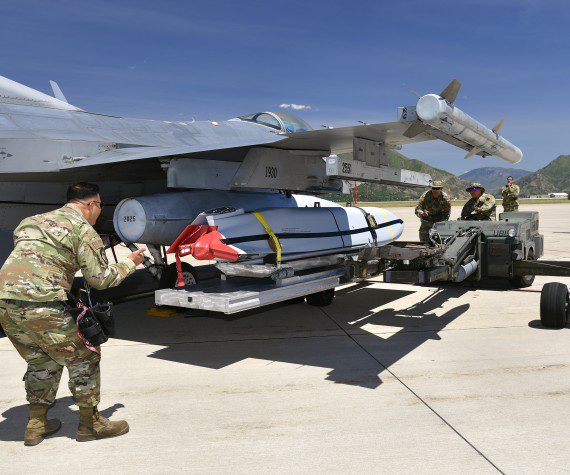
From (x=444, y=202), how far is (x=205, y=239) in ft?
23.3

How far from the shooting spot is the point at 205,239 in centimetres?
619

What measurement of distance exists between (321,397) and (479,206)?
6.39 m

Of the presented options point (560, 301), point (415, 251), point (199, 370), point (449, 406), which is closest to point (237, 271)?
point (199, 370)

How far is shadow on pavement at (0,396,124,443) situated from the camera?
13.5 feet

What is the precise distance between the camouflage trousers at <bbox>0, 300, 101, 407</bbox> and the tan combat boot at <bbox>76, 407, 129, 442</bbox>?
10 centimetres

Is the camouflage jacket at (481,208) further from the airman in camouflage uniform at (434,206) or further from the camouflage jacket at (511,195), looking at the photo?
the camouflage jacket at (511,195)

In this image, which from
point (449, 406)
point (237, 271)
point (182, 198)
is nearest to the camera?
point (449, 406)

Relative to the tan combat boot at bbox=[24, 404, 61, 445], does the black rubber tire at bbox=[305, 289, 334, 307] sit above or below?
above

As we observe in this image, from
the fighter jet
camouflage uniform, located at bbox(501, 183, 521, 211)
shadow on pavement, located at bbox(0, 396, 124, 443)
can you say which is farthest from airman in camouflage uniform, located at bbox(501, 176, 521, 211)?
shadow on pavement, located at bbox(0, 396, 124, 443)

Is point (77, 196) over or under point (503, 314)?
over

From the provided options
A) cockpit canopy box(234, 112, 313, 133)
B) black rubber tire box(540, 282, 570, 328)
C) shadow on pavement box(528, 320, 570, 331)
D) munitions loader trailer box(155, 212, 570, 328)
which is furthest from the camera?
cockpit canopy box(234, 112, 313, 133)

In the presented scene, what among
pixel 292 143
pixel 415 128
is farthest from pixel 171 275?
A: pixel 415 128

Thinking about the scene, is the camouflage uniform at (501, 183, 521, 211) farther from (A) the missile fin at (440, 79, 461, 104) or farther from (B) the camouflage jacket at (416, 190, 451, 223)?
(A) the missile fin at (440, 79, 461, 104)

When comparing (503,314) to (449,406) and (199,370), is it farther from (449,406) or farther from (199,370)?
(199,370)
